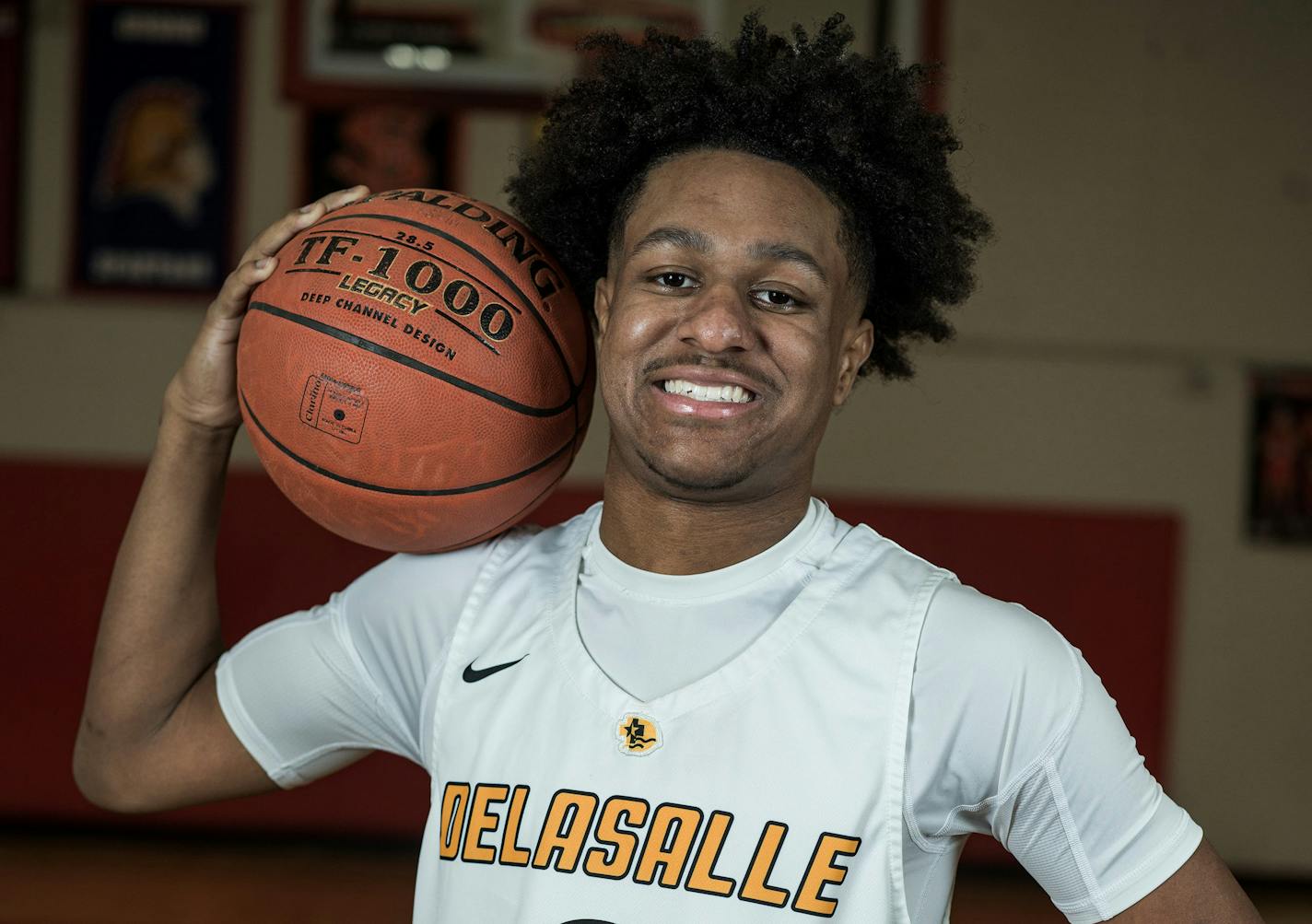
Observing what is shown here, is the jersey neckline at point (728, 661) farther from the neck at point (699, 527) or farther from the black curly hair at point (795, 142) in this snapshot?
the black curly hair at point (795, 142)

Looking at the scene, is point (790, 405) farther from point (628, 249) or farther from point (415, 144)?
point (415, 144)

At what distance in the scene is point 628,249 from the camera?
4.42 ft

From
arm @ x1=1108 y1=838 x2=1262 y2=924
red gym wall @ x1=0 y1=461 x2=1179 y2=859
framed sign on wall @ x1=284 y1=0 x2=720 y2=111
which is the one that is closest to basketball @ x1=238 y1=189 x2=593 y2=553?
arm @ x1=1108 y1=838 x2=1262 y2=924

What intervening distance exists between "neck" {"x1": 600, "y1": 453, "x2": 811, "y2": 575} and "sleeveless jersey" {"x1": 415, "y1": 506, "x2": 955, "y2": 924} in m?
0.07

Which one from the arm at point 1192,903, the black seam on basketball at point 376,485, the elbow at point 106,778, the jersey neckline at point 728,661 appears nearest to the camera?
the arm at point 1192,903

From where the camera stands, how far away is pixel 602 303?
1.46 m

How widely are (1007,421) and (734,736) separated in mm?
2754

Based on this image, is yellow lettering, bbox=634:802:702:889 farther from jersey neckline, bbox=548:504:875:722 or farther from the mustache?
the mustache

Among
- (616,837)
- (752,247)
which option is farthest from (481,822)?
(752,247)

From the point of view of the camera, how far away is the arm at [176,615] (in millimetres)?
1396

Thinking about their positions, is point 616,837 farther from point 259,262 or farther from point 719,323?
point 259,262

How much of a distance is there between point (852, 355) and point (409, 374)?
47 cm

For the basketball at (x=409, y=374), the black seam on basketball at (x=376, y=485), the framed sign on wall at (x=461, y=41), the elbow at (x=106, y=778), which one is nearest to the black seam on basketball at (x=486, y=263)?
the basketball at (x=409, y=374)

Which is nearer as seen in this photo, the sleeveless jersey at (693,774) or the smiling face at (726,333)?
the sleeveless jersey at (693,774)
